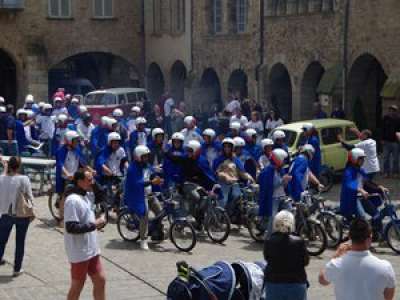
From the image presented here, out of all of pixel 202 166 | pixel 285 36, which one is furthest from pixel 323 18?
pixel 202 166


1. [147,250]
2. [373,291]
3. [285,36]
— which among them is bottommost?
[147,250]

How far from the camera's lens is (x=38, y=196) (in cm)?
1902

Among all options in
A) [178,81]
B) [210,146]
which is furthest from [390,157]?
[178,81]

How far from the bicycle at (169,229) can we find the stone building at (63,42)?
24.0m

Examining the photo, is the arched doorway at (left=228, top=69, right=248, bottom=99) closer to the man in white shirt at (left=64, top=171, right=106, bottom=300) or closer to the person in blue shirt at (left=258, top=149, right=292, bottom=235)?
the person in blue shirt at (left=258, top=149, right=292, bottom=235)

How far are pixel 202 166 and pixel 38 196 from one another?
5606 millimetres

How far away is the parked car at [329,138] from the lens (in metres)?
20.4

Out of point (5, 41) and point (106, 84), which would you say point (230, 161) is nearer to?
point (5, 41)

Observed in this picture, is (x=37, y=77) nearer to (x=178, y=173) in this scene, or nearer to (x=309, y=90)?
(x=309, y=90)

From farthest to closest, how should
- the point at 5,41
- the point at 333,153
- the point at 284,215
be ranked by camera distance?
the point at 5,41
the point at 333,153
the point at 284,215

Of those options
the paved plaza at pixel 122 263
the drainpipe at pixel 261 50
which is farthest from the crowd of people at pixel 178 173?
the drainpipe at pixel 261 50

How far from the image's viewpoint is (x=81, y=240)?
30.3 ft

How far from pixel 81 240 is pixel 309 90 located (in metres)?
20.5

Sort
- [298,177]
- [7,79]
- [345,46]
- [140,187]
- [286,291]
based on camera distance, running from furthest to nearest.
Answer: [7,79] → [345,46] → [298,177] → [140,187] → [286,291]
